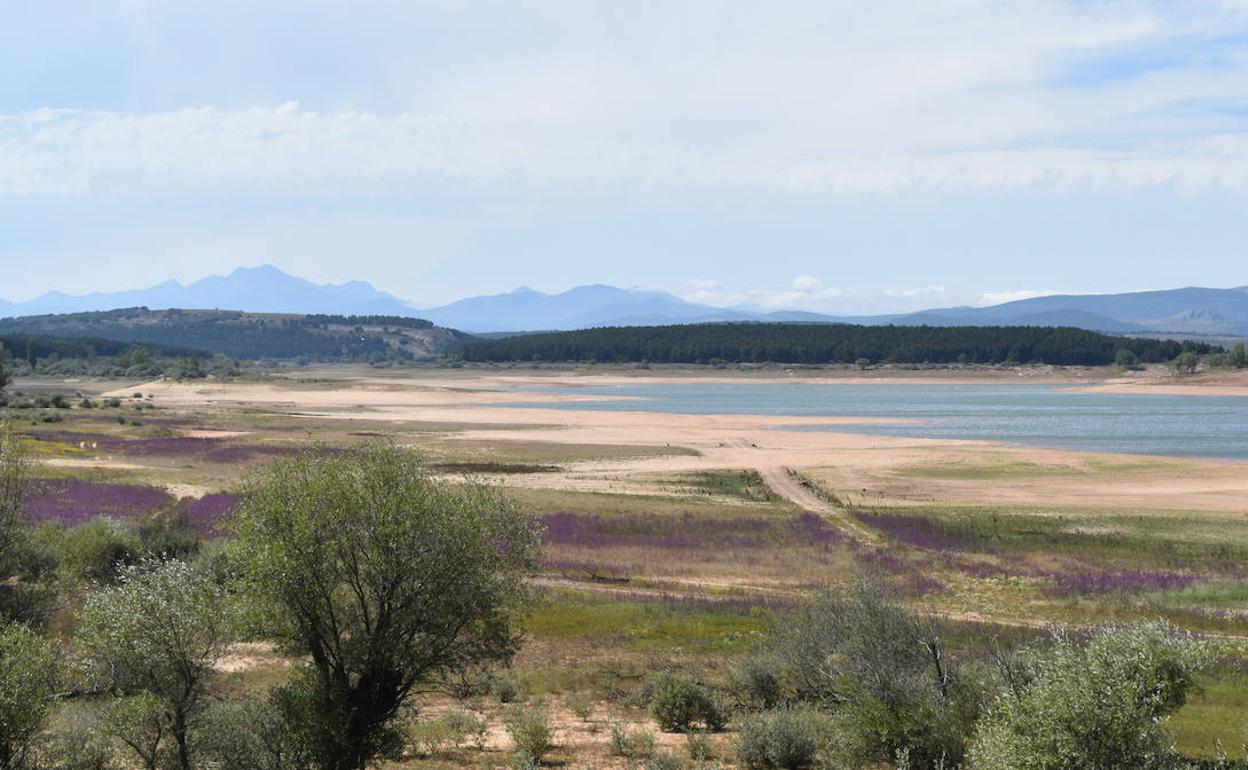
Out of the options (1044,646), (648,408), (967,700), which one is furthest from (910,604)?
(648,408)

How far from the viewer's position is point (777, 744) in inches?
723

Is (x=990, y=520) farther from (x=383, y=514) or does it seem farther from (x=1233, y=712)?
(x=383, y=514)

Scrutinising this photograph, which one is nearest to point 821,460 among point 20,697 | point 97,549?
point 97,549

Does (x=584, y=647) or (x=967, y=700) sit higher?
(x=967, y=700)

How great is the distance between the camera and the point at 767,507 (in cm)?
5406

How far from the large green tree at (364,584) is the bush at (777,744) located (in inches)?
194

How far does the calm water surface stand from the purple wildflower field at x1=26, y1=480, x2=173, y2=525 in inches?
2485

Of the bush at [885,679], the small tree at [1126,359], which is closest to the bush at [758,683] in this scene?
the bush at [885,679]

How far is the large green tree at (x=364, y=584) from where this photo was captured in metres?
16.9

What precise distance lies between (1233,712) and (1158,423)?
8798 cm

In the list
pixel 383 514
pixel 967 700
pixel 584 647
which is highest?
pixel 383 514

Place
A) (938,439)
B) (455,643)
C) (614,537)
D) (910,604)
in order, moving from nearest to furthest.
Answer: (455,643)
(910,604)
(614,537)
(938,439)

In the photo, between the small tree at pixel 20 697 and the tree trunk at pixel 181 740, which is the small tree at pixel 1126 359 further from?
the small tree at pixel 20 697

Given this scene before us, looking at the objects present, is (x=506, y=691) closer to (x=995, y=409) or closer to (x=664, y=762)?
(x=664, y=762)
